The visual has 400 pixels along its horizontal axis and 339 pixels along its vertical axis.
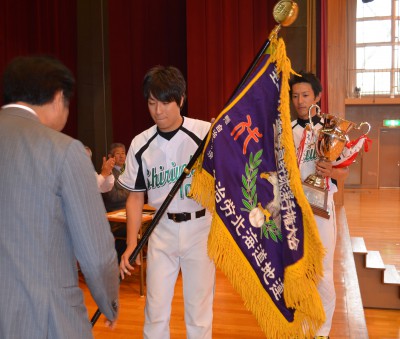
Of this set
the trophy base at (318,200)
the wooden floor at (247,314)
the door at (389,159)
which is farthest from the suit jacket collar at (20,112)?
the door at (389,159)

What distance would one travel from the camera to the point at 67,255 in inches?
43.2

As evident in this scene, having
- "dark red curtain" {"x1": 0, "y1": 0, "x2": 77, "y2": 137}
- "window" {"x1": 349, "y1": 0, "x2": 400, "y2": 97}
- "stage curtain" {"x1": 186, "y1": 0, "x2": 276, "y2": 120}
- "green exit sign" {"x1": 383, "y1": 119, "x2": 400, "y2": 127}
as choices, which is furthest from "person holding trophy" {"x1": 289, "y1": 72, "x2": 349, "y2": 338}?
"window" {"x1": 349, "y1": 0, "x2": 400, "y2": 97}

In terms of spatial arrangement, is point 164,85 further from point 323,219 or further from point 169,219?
point 323,219

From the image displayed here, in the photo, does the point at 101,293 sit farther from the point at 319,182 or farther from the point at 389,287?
the point at 389,287

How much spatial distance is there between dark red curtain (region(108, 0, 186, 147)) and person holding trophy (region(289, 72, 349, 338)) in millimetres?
4349

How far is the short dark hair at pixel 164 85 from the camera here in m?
1.78

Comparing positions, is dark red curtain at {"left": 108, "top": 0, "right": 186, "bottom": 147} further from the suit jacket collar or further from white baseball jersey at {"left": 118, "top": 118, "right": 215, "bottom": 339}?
the suit jacket collar

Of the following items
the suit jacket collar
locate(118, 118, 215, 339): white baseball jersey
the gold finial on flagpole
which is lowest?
locate(118, 118, 215, 339): white baseball jersey

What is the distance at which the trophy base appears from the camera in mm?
2098

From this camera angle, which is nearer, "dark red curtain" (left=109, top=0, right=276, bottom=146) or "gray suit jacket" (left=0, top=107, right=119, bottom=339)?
"gray suit jacket" (left=0, top=107, right=119, bottom=339)

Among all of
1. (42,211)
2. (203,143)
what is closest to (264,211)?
(203,143)

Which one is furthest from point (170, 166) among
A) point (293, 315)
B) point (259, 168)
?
point (293, 315)

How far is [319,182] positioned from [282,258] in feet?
2.27

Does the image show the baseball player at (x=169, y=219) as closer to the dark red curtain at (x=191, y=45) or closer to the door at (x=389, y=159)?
the dark red curtain at (x=191, y=45)
